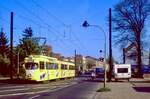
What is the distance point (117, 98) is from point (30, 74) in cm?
2589

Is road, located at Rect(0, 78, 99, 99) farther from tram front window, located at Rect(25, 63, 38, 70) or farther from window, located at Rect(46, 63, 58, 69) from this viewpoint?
window, located at Rect(46, 63, 58, 69)

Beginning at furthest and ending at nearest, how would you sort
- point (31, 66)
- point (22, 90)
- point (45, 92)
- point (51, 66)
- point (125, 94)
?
point (51, 66) < point (31, 66) < point (22, 90) < point (45, 92) < point (125, 94)

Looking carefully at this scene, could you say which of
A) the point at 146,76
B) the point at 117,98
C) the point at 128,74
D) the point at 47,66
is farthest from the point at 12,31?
the point at 117,98

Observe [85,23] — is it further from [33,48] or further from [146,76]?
[33,48]

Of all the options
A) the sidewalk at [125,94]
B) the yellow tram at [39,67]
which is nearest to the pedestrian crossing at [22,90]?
the sidewalk at [125,94]

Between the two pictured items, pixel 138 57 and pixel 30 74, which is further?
pixel 138 57

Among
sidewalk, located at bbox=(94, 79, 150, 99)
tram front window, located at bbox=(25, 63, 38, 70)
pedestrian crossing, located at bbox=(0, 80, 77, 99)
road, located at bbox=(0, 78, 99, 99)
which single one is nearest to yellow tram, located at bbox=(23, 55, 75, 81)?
tram front window, located at bbox=(25, 63, 38, 70)

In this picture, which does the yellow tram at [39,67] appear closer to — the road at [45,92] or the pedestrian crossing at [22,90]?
the pedestrian crossing at [22,90]

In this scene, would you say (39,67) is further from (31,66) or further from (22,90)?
(22,90)

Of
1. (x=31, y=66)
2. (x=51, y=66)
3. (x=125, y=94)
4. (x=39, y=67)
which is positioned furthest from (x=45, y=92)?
(x=51, y=66)

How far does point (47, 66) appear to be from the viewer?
181 feet

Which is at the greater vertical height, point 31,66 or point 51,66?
point 51,66

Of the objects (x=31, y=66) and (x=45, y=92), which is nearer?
(x=45, y=92)

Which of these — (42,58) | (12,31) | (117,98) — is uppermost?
(12,31)
